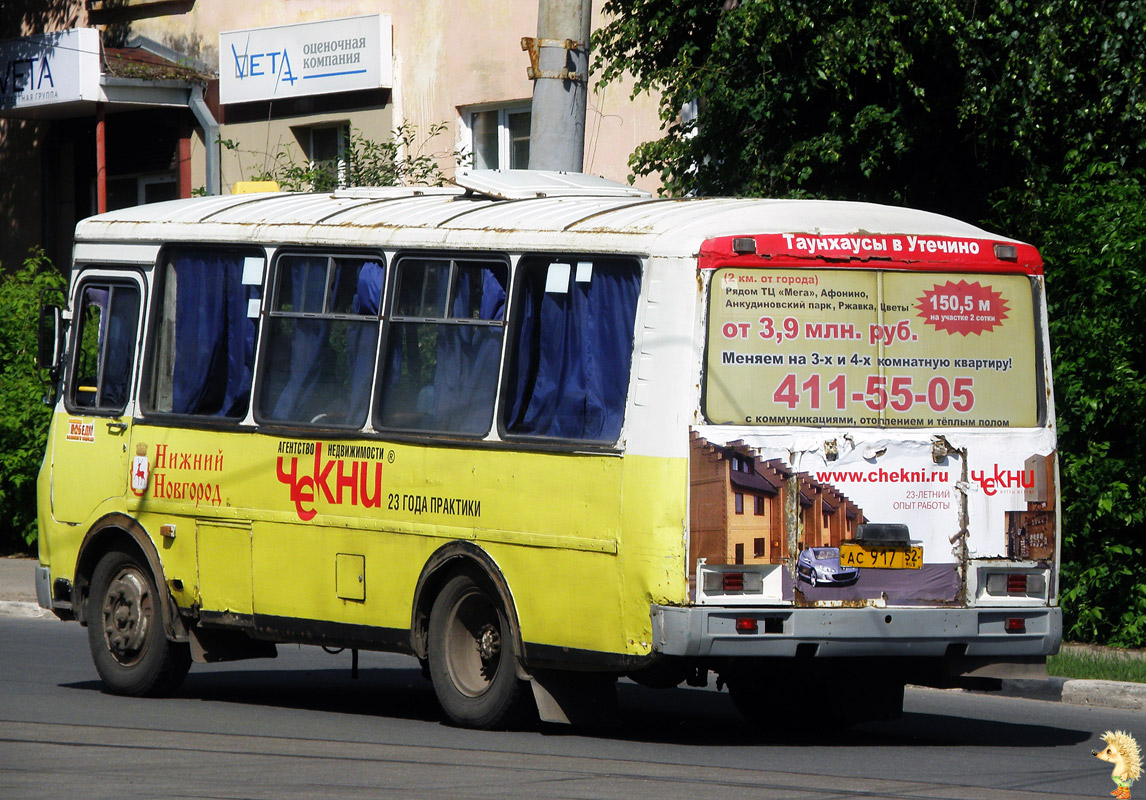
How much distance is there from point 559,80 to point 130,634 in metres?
5.36

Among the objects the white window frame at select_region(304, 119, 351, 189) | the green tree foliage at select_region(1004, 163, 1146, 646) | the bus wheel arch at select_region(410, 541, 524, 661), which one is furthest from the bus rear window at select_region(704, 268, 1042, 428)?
the white window frame at select_region(304, 119, 351, 189)

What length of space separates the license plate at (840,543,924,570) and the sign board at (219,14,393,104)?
15.6 m

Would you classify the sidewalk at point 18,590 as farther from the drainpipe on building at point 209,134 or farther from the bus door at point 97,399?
the drainpipe on building at point 209,134

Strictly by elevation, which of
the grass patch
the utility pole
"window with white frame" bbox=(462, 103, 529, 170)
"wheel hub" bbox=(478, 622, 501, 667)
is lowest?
the grass patch

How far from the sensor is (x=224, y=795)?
25.1 ft

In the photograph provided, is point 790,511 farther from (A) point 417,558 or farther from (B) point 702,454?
(A) point 417,558

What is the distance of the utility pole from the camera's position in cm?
1447

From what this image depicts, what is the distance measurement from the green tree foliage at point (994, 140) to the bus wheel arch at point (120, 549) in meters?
6.00

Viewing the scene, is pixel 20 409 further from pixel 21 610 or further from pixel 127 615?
pixel 127 615

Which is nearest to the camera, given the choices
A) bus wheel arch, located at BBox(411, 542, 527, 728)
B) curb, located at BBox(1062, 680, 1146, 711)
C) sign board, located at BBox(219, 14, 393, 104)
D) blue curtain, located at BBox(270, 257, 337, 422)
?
bus wheel arch, located at BBox(411, 542, 527, 728)

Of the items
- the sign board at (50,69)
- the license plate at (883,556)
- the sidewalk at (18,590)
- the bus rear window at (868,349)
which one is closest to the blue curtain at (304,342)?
the bus rear window at (868,349)

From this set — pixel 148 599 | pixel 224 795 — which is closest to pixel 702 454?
pixel 224 795

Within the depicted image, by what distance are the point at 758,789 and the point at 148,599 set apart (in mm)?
4699

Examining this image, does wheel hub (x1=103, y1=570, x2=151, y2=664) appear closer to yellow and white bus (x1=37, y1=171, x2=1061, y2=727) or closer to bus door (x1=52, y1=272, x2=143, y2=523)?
yellow and white bus (x1=37, y1=171, x2=1061, y2=727)
